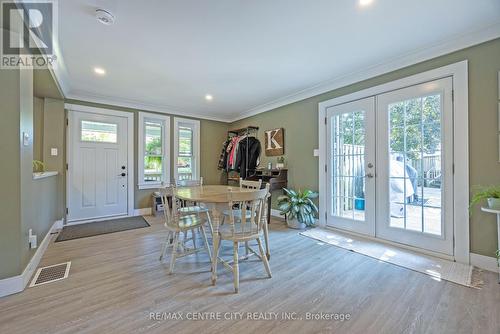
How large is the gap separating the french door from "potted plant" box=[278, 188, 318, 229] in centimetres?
29

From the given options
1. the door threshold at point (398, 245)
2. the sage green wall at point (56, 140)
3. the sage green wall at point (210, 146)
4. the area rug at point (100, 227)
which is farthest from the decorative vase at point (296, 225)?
the sage green wall at point (56, 140)

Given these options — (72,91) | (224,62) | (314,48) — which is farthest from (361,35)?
(72,91)

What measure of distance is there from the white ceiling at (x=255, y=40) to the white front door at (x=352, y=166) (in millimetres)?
500

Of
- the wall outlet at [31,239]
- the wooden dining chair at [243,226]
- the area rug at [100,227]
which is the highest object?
the wooden dining chair at [243,226]

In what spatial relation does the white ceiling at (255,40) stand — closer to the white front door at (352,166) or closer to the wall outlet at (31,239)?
the white front door at (352,166)

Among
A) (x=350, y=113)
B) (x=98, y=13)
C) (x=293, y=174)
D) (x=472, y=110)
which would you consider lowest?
(x=293, y=174)

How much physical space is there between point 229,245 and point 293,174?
190 centimetres

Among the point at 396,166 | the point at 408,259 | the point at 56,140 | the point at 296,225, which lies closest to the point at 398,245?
the point at 408,259

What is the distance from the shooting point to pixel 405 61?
2.64 m

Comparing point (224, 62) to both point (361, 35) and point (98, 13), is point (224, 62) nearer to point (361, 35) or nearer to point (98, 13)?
point (98, 13)

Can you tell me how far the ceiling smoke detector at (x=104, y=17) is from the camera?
184 cm

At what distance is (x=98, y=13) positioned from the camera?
6.08 ft

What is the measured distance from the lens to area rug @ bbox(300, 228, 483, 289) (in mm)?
1996

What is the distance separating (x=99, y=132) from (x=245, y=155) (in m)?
2.88
